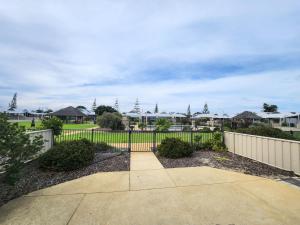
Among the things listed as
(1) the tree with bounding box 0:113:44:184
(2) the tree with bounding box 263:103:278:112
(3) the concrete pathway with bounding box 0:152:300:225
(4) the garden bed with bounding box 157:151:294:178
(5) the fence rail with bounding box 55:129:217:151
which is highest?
(2) the tree with bounding box 263:103:278:112

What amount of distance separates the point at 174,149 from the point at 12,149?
5887mm

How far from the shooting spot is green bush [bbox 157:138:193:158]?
8406mm

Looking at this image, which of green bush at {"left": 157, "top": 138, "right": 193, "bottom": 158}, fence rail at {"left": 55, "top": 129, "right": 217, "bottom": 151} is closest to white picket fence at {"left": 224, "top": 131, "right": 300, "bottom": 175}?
fence rail at {"left": 55, "top": 129, "right": 217, "bottom": 151}

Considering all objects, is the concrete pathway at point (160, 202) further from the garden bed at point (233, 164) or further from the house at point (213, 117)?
the house at point (213, 117)

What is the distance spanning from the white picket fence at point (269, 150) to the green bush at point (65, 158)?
663 centimetres

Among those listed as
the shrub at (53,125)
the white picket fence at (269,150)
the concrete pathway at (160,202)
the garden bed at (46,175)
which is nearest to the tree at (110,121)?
the shrub at (53,125)

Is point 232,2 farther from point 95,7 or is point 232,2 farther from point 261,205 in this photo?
point 261,205

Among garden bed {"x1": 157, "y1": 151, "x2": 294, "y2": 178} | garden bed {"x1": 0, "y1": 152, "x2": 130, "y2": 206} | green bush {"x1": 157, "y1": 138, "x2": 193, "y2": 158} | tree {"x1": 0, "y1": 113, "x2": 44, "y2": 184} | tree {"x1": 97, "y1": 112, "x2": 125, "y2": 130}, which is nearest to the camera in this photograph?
tree {"x1": 0, "y1": 113, "x2": 44, "y2": 184}

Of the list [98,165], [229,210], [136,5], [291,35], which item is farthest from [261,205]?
[291,35]

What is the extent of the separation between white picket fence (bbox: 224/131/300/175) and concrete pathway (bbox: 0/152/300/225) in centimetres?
149

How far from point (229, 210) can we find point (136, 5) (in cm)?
665

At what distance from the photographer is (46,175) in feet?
19.9

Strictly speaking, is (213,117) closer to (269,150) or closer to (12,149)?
(269,150)

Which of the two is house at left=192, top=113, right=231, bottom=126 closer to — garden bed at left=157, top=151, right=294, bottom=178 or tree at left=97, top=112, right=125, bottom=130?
tree at left=97, top=112, right=125, bottom=130
